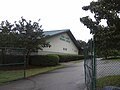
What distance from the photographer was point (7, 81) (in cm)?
1612

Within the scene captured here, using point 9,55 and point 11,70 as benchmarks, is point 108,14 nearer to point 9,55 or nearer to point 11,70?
point 9,55

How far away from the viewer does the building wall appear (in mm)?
35347

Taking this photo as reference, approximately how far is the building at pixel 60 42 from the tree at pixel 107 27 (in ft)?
72.3

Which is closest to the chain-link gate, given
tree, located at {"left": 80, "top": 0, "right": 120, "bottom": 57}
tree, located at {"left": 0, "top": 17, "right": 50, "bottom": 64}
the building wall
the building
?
tree, located at {"left": 80, "top": 0, "right": 120, "bottom": 57}

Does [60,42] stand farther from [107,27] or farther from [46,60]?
[107,27]

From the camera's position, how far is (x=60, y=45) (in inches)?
1497

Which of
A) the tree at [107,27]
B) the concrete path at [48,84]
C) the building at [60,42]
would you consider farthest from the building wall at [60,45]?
the tree at [107,27]

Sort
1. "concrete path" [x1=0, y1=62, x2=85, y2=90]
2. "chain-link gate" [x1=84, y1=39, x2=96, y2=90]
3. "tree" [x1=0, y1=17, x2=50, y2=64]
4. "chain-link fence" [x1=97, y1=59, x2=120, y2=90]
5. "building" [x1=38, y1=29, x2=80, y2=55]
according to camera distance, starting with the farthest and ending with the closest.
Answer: "building" [x1=38, y1=29, x2=80, y2=55], "tree" [x1=0, y1=17, x2=50, y2=64], "concrete path" [x1=0, y1=62, x2=85, y2=90], "chain-link fence" [x1=97, y1=59, x2=120, y2=90], "chain-link gate" [x1=84, y1=39, x2=96, y2=90]

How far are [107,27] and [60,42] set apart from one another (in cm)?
2668

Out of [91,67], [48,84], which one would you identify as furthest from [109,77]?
[91,67]

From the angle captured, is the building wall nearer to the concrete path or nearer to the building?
the building

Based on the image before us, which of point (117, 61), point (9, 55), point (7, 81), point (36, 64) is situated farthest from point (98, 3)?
point (36, 64)

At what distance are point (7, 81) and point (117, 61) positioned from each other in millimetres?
6969

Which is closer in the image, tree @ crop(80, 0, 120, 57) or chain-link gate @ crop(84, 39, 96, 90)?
chain-link gate @ crop(84, 39, 96, 90)
